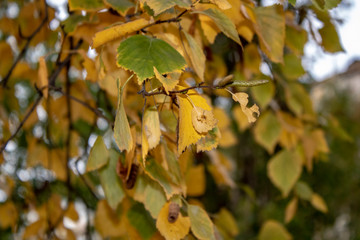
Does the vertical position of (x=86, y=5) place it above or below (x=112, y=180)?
above

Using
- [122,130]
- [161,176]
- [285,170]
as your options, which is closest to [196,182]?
[285,170]

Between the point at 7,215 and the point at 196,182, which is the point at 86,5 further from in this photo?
the point at 7,215

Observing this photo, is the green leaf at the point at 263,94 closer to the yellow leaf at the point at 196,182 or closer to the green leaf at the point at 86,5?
the yellow leaf at the point at 196,182

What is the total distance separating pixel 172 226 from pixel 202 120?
0.16 m

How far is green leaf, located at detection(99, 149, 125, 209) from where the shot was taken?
0.55 metres

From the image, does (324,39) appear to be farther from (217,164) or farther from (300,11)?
(217,164)

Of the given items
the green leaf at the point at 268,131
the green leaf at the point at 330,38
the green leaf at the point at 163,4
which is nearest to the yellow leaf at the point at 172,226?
the green leaf at the point at 163,4

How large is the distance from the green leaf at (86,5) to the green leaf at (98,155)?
0.18 metres

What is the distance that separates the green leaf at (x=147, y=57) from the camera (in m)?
Result: 0.37

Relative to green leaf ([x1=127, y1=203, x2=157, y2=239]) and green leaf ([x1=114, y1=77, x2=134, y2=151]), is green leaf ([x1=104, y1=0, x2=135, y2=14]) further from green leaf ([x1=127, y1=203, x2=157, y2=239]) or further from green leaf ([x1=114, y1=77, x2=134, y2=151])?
green leaf ([x1=127, y1=203, x2=157, y2=239])

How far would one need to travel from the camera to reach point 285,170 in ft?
2.89

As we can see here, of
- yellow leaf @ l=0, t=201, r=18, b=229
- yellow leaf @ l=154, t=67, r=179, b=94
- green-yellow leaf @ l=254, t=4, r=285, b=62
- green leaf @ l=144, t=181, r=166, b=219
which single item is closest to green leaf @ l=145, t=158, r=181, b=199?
green leaf @ l=144, t=181, r=166, b=219

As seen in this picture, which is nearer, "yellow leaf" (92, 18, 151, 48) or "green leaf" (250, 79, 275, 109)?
"yellow leaf" (92, 18, 151, 48)

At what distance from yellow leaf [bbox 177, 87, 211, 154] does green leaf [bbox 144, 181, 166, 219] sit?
0.46 feet
